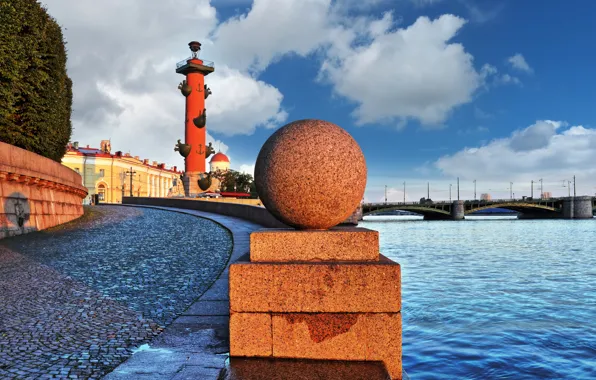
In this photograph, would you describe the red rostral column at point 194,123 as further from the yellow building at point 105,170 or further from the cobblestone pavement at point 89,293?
the cobblestone pavement at point 89,293

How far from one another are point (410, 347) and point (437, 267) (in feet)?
31.1

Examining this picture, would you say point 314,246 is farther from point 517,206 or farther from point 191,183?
point 517,206

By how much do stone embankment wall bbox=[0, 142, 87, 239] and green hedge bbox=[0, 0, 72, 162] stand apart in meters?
1.37

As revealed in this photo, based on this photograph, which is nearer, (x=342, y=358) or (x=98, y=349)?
(x=342, y=358)

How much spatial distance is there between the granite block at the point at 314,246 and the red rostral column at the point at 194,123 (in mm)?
46904

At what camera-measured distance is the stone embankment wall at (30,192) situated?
13000 mm

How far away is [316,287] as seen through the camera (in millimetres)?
4059

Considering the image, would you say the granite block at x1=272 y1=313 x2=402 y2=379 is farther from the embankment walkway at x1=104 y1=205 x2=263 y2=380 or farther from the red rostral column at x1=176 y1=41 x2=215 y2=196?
the red rostral column at x1=176 y1=41 x2=215 y2=196

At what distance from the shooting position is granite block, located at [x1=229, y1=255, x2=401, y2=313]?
401 centimetres

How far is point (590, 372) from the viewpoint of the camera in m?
5.84

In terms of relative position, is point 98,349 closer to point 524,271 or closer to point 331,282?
point 331,282

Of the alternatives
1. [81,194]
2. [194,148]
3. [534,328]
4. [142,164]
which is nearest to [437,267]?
[534,328]

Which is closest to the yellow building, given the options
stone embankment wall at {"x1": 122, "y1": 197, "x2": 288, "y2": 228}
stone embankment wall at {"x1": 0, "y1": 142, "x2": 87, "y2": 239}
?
stone embankment wall at {"x1": 122, "y1": 197, "x2": 288, "y2": 228}

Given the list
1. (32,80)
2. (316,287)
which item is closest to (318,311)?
(316,287)
